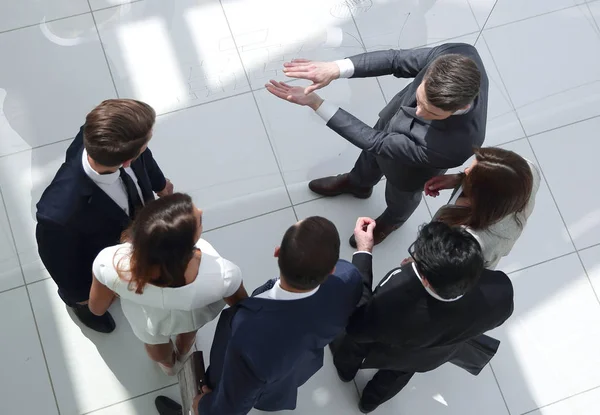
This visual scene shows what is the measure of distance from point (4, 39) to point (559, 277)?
2.83m

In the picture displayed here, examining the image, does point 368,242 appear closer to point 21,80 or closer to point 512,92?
point 512,92

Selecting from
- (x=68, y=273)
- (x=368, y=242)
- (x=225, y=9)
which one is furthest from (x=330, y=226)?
(x=225, y=9)

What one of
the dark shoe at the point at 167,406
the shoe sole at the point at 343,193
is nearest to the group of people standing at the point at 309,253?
the dark shoe at the point at 167,406

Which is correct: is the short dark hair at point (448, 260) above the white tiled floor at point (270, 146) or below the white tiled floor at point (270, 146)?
above

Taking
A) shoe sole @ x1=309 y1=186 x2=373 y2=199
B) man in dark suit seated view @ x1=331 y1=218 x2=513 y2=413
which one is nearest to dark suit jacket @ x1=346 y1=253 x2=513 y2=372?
man in dark suit seated view @ x1=331 y1=218 x2=513 y2=413

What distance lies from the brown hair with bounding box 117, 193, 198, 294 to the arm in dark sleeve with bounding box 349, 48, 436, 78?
3.03 ft

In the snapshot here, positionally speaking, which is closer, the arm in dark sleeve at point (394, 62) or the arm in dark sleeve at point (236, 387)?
the arm in dark sleeve at point (236, 387)

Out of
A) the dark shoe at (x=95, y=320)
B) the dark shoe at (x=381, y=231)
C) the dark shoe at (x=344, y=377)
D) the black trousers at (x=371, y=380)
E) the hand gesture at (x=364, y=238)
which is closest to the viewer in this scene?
the hand gesture at (x=364, y=238)

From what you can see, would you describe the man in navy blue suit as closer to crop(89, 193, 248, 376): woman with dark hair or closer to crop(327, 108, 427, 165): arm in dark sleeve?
crop(89, 193, 248, 376): woman with dark hair

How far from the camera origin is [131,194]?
1807 mm

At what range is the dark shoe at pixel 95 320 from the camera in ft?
7.61

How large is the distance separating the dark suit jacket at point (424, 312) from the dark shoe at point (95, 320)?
1.09m

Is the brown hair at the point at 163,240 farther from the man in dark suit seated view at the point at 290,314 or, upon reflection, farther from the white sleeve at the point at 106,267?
the man in dark suit seated view at the point at 290,314

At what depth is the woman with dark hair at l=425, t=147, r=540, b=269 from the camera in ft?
5.52
